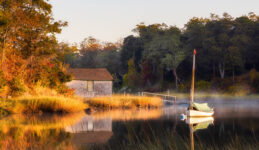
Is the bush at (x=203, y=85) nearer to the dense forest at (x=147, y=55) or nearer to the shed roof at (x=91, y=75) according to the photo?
the dense forest at (x=147, y=55)

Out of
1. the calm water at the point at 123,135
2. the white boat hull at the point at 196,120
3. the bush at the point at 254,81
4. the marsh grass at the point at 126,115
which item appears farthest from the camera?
the bush at the point at 254,81

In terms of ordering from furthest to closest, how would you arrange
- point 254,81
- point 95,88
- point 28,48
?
1. point 254,81
2. point 95,88
3. point 28,48

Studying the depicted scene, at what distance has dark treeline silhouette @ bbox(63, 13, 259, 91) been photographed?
59531mm

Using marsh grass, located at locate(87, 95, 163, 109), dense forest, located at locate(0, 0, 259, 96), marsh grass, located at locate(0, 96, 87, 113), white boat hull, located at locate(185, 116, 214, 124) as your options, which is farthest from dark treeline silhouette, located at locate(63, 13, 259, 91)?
marsh grass, located at locate(0, 96, 87, 113)

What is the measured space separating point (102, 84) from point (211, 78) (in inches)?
927

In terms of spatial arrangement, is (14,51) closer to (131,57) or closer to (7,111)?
(7,111)

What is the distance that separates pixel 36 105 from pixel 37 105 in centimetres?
8

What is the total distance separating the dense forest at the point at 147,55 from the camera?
31469mm

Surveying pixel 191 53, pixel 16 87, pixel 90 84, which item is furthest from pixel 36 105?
pixel 191 53

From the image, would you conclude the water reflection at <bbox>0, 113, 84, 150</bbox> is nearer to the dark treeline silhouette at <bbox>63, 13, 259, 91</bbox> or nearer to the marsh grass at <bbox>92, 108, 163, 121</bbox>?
the marsh grass at <bbox>92, 108, 163, 121</bbox>

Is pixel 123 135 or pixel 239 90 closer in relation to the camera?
pixel 123 135

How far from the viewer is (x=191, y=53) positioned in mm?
64312

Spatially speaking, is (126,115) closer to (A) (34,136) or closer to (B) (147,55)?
(A) (34,136)

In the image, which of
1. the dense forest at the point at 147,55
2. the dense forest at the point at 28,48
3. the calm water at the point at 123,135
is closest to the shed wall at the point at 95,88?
the dense forest at the point at 147,55
